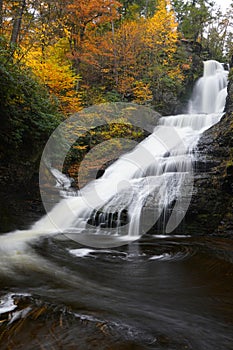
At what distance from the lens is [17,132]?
8.02 m

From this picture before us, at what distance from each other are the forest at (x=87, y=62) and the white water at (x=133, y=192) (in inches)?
83.2

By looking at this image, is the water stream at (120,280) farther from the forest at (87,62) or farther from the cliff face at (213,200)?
the forest at (87,62)

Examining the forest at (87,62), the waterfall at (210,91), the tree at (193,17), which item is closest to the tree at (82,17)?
the forest at (87,62)

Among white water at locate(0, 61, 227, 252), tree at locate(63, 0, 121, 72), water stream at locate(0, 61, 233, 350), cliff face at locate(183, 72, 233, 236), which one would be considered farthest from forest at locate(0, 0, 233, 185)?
cliff face at locate(183, 72, 233, 236)

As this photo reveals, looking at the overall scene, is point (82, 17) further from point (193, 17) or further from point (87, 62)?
point (193, 17)

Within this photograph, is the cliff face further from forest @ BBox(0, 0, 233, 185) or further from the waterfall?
the waterfall

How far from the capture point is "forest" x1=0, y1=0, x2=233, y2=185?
8578 millimetres

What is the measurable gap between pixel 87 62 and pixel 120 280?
14.5 meters

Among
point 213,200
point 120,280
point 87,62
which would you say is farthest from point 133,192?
point 87,62

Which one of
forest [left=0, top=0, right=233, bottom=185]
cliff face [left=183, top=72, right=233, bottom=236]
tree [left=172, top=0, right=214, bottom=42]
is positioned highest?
tree [left=172, top=0, right=214, bottom=42]

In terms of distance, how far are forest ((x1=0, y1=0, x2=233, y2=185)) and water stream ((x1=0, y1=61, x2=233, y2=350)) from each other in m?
3.03

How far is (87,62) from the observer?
16.0 meters

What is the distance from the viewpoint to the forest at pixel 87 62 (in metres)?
8.58

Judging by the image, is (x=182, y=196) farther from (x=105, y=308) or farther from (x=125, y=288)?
(x=105, y=308)
